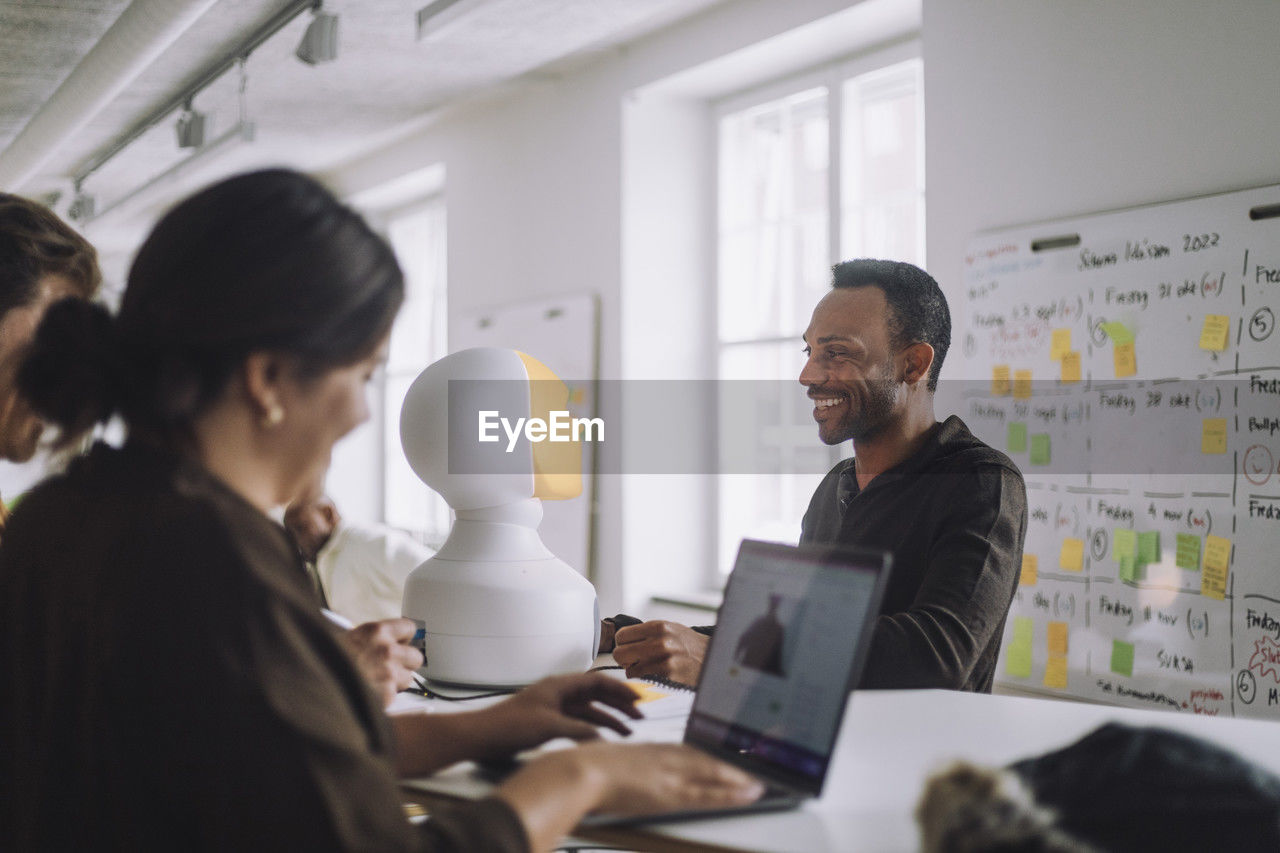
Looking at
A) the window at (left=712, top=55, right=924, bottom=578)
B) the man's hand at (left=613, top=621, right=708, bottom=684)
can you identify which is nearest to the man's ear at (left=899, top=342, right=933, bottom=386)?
the man's hand at (left=613, top=621, right=708, bottom=684)

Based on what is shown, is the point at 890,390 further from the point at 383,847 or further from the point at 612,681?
the point at 383,847

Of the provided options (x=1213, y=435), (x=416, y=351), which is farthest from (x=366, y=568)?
(x=416, y=351)

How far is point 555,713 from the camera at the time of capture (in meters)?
1.27

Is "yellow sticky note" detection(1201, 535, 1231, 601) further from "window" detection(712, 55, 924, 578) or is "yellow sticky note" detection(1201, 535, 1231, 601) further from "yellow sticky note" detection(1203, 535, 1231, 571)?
"window" detection(712, 55, 924, 578)

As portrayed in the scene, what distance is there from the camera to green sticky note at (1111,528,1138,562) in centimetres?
305

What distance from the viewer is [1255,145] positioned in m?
2.79

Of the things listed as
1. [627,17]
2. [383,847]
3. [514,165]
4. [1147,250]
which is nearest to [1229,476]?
[1147,250]

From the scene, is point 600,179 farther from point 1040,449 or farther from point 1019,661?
point 1019,661

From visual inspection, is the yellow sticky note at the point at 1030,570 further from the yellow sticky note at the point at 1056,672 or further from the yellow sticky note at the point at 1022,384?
the yellow sticky note at the point at 1022,384

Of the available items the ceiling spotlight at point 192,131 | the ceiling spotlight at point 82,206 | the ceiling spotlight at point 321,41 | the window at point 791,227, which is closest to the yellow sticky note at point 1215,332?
the window at point 791,227

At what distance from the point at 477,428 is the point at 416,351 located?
18.8 feet

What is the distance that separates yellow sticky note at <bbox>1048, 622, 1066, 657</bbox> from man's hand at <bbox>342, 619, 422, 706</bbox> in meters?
2.34

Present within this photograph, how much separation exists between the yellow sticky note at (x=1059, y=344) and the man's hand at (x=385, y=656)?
2.38 m

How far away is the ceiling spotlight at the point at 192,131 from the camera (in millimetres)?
5238
